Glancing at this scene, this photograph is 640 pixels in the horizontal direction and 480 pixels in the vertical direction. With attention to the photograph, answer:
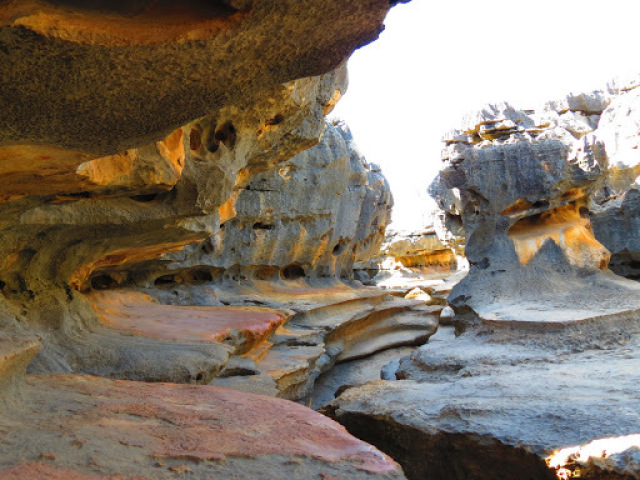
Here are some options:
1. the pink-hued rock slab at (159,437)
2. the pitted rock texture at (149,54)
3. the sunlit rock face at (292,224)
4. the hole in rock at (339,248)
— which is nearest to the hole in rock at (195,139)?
the pitted rock texture at (149,54)

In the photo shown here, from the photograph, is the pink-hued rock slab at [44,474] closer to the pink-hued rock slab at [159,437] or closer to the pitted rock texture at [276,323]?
the pink-hued rock slab at [159,437]

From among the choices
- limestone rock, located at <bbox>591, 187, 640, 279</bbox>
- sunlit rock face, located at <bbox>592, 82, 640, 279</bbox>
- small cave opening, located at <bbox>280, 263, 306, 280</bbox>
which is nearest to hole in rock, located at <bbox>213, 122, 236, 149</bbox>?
sunlit rock face, located at <bbox>592, 82, 640, 279</bbox>

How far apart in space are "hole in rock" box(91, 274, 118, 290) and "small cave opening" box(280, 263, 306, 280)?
17.8 ft

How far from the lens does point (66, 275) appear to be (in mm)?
4352

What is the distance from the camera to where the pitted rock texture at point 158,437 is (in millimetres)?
1767

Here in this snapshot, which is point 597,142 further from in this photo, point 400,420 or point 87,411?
point 87,411

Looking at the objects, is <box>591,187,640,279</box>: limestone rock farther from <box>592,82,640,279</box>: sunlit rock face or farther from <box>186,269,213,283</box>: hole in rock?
<box>186,269,213,283</box>: hole in rock

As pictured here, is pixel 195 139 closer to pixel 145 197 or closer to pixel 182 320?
pixel 145 197

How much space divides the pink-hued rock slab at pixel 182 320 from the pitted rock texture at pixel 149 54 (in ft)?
9.34

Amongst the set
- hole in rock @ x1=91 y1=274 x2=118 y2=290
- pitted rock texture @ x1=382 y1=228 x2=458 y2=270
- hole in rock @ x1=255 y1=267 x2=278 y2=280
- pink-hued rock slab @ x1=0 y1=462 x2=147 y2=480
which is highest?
pink-hued rock slab @ x1=0 y1=462 x2=147 y2=480

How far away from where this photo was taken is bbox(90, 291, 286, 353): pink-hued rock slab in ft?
15.7

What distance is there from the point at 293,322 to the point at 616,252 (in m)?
8.03

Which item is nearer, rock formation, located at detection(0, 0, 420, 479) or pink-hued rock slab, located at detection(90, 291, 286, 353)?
rock formation, located at detection(0, 0, 420, 479)

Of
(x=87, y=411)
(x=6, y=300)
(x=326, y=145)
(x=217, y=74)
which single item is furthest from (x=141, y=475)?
(x=326, y=145)
